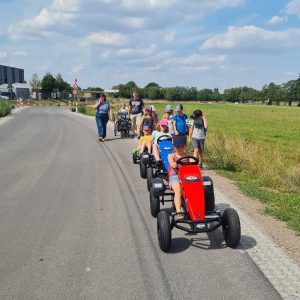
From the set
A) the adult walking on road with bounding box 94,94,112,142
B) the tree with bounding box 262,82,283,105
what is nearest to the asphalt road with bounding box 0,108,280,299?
the adult walking on road with bounding box 94,94,112,142

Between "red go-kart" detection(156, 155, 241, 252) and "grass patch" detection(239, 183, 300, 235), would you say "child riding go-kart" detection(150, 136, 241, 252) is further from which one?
"grass patch" detection(239, 183, 300, 235)

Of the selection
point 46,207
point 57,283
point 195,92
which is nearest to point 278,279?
point 57,283

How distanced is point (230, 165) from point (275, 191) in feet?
9.14

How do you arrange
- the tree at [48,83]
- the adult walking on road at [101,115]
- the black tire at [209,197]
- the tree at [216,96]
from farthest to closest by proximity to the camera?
the tree at [216,96], the tree at [48,83], the adult walking on road at [101,115], the black tire at [209,197]

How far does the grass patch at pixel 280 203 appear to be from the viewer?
22.1 ft

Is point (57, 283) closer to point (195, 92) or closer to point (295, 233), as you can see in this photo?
point (295, 233)

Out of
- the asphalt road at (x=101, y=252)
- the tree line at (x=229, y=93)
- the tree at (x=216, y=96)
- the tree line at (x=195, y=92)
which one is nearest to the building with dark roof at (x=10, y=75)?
the tree line at (x=195, y=92)

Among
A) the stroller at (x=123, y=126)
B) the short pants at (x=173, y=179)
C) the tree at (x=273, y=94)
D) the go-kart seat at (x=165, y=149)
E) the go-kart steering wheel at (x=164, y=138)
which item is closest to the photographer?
the short pants at (x=173, y=179)

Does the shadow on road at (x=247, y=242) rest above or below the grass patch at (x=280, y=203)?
above

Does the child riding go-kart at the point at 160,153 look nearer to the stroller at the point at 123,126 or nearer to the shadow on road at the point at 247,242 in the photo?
the shadow on road at the point at 247,242

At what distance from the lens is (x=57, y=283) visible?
4.34 metres

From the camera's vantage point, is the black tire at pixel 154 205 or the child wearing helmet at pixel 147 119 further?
the child wearing helmet at pixel 147 119

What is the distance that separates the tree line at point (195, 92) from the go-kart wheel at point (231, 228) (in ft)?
334

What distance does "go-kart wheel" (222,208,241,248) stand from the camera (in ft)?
17.2
